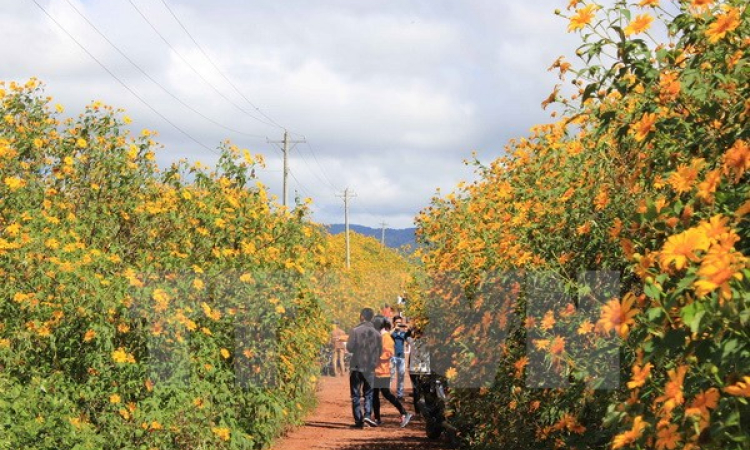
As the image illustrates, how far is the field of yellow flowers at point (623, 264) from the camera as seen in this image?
253cm

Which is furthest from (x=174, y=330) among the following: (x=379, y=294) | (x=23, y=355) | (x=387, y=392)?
(x=379, y=294)

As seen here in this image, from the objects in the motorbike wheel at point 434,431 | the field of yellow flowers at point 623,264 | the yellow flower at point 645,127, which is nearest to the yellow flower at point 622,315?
the field of yellow flowers at point 623,264

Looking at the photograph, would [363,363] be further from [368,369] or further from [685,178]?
[685,178]

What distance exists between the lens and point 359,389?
49.8ft

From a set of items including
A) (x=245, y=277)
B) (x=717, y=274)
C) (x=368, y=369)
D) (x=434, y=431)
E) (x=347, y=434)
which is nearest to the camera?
(x=717, y=274)

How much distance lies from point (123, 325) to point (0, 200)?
7.61ft

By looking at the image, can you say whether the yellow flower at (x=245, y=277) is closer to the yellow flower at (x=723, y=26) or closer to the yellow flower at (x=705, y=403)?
the yellow flower at (x=723, y=26)

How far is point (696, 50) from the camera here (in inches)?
140

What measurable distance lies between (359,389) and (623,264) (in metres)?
9.96

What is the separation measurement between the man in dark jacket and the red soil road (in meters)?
0.30

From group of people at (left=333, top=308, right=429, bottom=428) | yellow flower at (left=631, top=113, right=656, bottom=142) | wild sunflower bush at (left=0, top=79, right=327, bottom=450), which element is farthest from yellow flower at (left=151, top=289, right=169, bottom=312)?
group of people at (left=333, top=308, right=429, bottom=428)

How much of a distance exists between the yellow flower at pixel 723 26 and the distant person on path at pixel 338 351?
2280 centimetres

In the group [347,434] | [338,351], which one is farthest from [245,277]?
[338,351]

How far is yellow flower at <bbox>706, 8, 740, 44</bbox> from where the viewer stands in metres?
3.11
